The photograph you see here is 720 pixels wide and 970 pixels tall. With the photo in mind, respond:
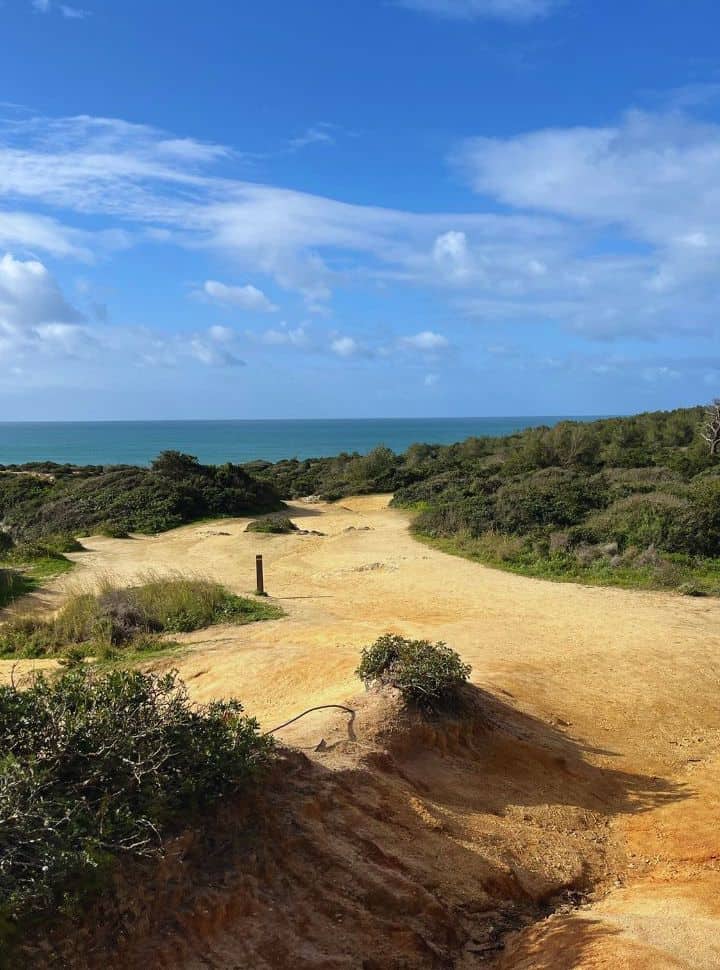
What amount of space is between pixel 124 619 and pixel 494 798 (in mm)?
7358

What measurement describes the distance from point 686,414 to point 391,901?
4972 cm

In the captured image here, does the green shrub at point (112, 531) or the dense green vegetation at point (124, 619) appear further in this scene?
the green shrub at point (112, 531)

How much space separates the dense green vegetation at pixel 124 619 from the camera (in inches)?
431

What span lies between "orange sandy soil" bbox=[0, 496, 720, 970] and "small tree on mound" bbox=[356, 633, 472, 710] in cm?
29

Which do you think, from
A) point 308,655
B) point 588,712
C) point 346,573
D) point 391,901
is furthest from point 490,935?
point 346,573

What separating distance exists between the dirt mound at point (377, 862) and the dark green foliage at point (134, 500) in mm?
18947

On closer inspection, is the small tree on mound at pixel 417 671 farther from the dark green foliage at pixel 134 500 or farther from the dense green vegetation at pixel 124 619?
the dark green foliage at pixel 134 500

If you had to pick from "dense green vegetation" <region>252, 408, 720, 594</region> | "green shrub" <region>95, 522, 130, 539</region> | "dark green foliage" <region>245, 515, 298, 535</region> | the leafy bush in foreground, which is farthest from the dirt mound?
"green shrub" <region>95, 522, 130, 539</region>

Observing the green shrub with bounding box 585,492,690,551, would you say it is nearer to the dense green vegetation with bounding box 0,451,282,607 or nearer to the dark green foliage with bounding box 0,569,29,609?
the dark green foliage with bounding box 0,569,29,609

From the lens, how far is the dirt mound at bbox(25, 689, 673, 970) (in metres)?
3.61

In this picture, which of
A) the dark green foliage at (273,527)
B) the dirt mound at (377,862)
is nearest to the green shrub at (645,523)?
the dark green foliage at (273,527)

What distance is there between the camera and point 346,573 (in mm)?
16812

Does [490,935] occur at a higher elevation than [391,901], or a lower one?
lower

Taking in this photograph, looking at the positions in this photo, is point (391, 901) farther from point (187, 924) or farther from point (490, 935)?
point (187, 924)
